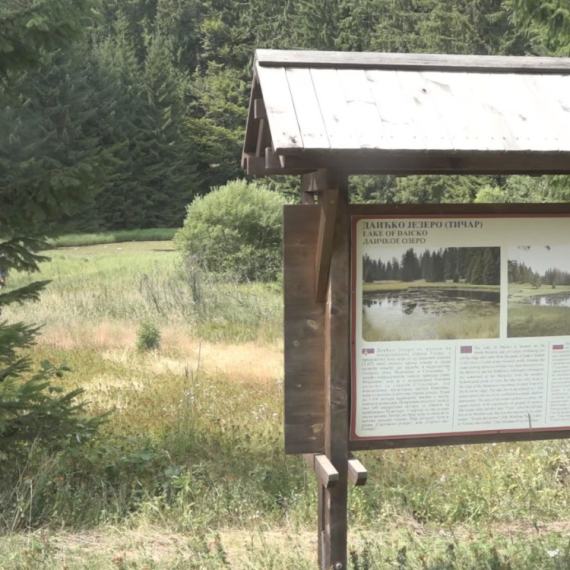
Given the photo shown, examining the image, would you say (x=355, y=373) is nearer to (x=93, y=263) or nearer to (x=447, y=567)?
(x=447, y=567)

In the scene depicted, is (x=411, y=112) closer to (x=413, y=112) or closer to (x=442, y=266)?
(x=413, y=112)

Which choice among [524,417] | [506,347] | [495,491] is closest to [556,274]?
[506,347]

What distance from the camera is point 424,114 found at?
3.29 meters

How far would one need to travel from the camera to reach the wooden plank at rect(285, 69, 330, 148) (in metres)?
3.03

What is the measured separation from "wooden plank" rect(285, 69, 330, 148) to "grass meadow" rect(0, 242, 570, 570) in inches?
85.3

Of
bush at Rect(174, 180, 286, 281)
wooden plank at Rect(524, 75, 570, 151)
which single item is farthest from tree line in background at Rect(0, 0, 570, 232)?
wooden plank at Rect(524, 75, 570, 151)

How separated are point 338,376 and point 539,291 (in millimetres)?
1116

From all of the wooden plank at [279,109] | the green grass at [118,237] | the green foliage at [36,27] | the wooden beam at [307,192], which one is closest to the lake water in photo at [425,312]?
the wooden beam at [307,192]

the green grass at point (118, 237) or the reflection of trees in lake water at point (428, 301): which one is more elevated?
the reflection of trees in lake water at point (428, 301)

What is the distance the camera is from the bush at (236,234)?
2083 cm

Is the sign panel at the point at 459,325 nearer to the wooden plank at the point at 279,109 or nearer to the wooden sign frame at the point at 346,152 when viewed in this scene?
the wooden sign frame at the point at 346,152

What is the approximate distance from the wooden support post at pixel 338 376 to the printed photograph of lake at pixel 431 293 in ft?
0.45

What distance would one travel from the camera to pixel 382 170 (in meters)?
→ 3.77

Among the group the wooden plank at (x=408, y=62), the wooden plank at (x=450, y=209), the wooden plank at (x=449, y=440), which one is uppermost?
the wooden plank at (x=408, y=62)
